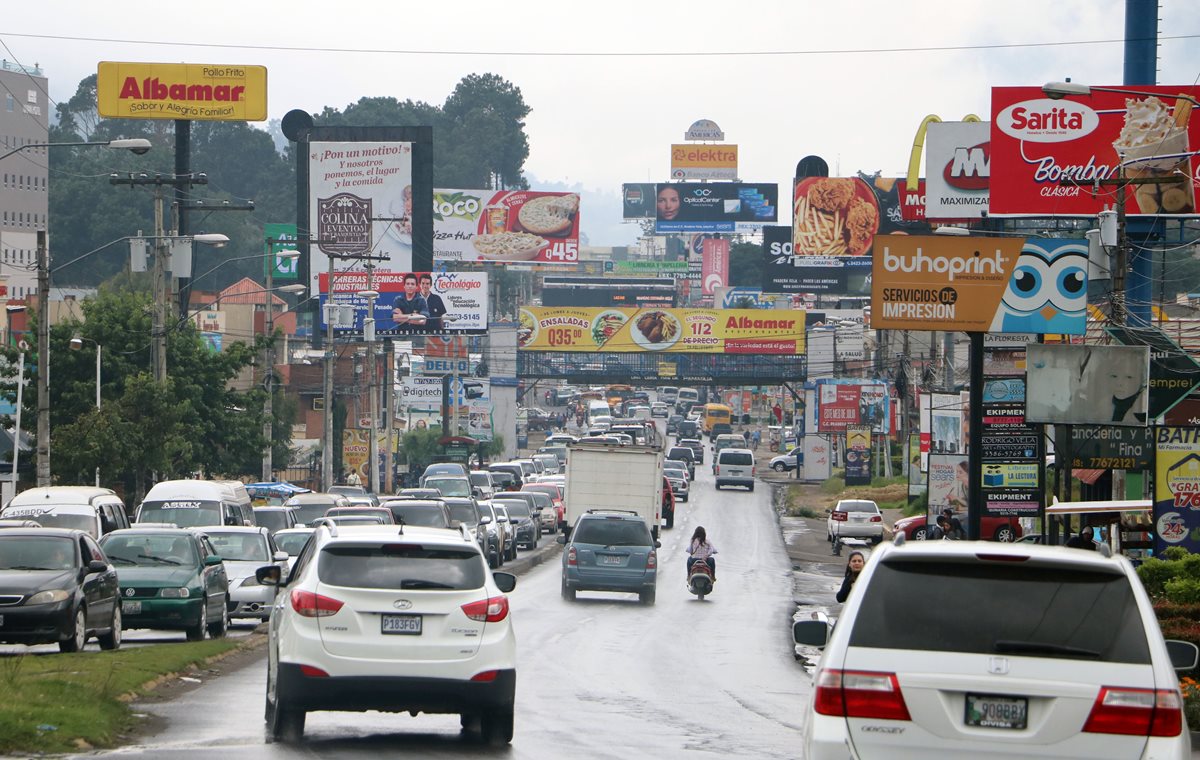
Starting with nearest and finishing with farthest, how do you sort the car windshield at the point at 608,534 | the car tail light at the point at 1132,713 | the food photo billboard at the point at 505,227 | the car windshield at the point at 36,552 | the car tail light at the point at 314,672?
the car tail light at the point at 1132,713 < the car tail light at the point at 314,672 < the car windshield at the point at 36,552 < the car windshield at the point at 608,534 < the food photo billboard at the point at 505,227

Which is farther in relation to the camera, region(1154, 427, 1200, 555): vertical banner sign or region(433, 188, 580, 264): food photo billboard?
region(433, 188, 580, 264): food photo billboard

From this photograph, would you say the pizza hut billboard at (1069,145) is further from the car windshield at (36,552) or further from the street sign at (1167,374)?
the car windshield at (36,552)

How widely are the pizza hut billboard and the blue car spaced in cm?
1876

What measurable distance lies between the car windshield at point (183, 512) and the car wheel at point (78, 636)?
1347cm

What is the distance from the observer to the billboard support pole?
2941 cm

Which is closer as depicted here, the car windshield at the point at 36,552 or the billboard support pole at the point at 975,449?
the car windshield at the point at 36,552

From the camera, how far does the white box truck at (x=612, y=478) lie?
150 feet

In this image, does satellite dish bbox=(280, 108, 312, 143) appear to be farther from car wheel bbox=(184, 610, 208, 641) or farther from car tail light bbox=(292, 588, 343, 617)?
car tail light bbox=(292, 588, 343, 617)

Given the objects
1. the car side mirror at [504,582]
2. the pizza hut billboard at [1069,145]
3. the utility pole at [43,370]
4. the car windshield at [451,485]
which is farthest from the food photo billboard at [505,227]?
the car side mirror at [504,582]

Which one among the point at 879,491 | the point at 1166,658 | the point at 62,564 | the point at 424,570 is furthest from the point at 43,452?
the point at 879,491

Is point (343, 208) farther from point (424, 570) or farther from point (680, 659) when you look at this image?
point (424, 570)

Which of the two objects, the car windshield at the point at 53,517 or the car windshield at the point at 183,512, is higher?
the car windshield at the point at 53,517

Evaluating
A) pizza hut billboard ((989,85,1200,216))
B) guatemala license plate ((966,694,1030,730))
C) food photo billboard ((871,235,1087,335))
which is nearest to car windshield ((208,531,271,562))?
food photo billboard ((871,235,1087,335))

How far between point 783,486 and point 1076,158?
45.2 meters
